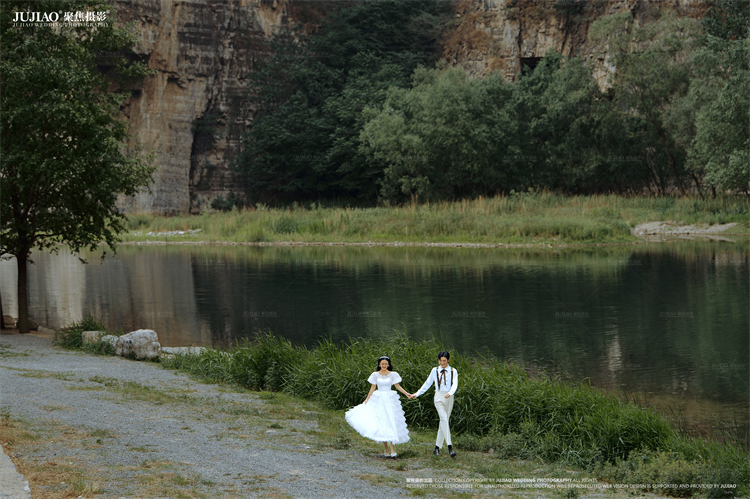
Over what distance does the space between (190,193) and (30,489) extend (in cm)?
5851

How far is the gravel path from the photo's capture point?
671 centimetres

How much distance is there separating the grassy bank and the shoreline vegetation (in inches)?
1006

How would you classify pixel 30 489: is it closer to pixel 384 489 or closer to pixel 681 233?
pixel 384 489

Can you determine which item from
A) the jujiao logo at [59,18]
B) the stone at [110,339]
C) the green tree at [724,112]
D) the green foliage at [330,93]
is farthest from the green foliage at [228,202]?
the stone at [110,339]

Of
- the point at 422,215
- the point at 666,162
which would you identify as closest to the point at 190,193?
the point at 422,215

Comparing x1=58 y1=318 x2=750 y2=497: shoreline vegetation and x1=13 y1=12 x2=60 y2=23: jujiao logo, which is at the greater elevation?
x1=13 y1=12 x2=60 y2=23: jujiao logo

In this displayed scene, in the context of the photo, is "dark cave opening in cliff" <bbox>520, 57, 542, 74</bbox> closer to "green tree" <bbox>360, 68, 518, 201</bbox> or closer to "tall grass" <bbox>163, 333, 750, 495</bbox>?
"green tree" <bbox>360, 68, 518, 201</bbox>

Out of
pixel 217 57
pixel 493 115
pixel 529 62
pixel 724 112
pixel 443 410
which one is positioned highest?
pixel 217 57

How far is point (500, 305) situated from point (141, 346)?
9.64 m

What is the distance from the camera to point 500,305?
1980 cm

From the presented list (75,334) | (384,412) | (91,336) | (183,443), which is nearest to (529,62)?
(75,334)

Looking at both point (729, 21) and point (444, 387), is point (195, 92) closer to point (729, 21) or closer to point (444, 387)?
point (729, 21)

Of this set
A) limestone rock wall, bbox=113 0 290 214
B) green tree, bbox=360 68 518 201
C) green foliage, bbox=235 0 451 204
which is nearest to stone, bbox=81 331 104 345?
green tree, bbox=360 68 518 201

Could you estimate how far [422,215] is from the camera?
42.2 meters
